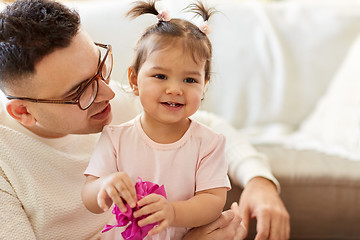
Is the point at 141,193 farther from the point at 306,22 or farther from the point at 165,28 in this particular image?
the point at 306,22

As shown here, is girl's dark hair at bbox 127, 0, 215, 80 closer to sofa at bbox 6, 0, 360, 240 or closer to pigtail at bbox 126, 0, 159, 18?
pigtail at bbox 126, 0, 159, 18

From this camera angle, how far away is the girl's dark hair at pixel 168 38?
1.13 metres

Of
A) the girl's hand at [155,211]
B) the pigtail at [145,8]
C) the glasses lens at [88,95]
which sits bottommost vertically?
the girl's hand at [155,211]

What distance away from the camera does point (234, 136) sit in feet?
6.15

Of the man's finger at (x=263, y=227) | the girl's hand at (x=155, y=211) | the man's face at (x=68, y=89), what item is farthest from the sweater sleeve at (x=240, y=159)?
the girl's hand at (x=155, y=211)

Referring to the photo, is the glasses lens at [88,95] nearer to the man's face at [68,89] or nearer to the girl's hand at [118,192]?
the man's face at [68,89]

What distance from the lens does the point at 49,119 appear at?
1.33 metres

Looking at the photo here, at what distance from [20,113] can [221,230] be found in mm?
663

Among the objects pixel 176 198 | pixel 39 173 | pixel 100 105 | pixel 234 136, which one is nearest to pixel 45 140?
pixel 39 173

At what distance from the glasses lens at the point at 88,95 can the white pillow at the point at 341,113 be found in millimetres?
1280

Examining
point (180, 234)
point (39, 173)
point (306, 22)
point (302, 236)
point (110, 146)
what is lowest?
point (302, 236)

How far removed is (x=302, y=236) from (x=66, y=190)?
3.73 ft

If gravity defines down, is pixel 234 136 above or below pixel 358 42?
below

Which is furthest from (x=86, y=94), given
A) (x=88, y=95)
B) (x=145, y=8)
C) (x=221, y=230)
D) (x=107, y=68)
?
(x=221, y=230)
